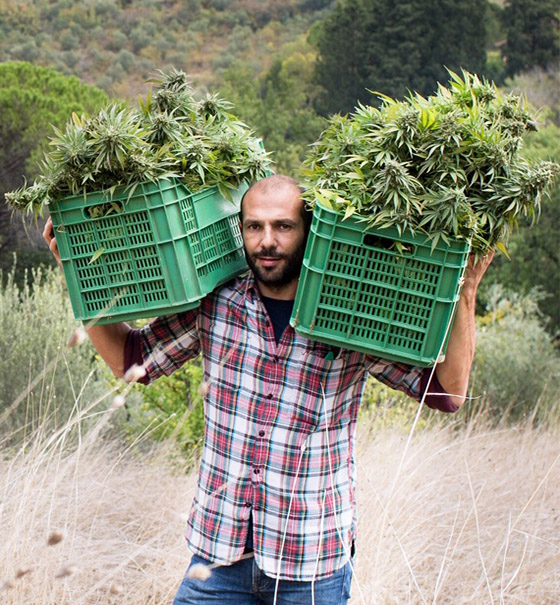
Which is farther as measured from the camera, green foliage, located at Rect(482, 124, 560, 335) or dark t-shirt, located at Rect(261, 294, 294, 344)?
green foliage, located at Rect(482, 124, 560, 335)

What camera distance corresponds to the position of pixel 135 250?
2305mm

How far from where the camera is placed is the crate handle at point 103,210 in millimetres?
2277

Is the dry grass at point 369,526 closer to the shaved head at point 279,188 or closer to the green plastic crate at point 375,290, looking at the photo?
the green plastic crate at point 375,290

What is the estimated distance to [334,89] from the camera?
83.3 ft

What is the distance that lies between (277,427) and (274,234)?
600 millimetres

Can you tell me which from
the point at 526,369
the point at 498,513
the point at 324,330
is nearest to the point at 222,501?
the point at 324,330

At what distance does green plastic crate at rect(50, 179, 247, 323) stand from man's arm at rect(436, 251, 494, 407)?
76 centimetres

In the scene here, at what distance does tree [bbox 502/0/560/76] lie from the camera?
27.6 metres

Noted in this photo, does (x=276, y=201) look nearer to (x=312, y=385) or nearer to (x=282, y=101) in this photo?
(x=312, y=385)

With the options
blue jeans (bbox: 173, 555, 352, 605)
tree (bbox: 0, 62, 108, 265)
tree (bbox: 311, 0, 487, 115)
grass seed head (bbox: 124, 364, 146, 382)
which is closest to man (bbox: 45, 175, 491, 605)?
blue jeans (bbox: 173, 555, 352, 605)

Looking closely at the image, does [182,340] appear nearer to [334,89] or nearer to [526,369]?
[526,369]

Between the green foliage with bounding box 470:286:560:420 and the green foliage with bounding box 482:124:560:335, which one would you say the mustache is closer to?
the green foliage with bounding box 470:286:560:420

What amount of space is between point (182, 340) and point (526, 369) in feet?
26.5

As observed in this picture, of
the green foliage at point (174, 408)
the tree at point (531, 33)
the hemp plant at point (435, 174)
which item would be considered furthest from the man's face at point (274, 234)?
the tree at point (531, 33)
